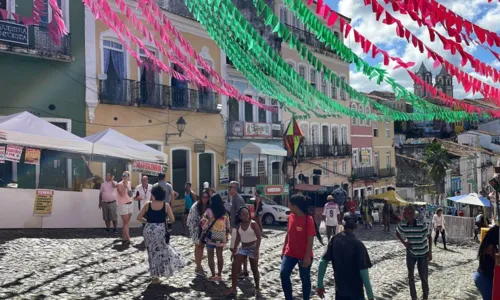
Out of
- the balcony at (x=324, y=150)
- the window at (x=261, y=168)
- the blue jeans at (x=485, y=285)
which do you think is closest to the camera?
the blue jeans at (x=485, y=285)

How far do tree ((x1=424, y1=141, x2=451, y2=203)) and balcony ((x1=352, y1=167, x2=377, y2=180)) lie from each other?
267 inches

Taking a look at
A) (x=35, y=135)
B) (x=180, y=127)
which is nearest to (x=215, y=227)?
(x=35, y=135)

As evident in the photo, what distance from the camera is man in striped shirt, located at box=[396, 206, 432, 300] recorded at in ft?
24.3

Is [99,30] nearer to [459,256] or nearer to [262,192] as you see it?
[262,192]

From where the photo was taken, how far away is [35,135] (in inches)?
445

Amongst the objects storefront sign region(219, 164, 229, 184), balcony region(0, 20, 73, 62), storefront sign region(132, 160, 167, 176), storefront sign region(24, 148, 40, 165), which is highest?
balcony region(0, 20, 73, 62)

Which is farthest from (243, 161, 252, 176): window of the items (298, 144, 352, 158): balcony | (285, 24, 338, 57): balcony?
(285, 24, 338, 57): balcony

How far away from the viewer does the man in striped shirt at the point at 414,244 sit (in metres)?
7.41

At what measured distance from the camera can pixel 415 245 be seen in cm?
741

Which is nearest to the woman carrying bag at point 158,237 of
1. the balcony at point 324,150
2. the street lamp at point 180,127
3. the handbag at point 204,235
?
the handbag at point 204,235

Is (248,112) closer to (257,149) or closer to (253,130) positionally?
(253,130)

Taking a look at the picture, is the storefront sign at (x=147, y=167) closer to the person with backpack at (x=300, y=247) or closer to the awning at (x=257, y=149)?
the person with backpack at (x=300, y=247)

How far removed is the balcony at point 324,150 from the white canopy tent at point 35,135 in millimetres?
18664

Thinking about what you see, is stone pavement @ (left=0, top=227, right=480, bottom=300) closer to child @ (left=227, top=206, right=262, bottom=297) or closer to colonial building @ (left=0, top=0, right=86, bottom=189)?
child @ (left=227, top=206, right=262, bottom=297)
